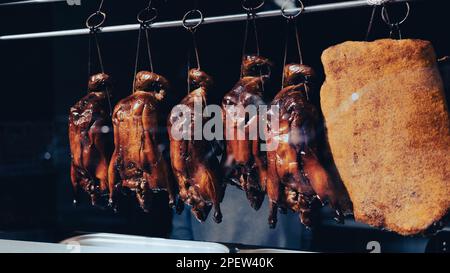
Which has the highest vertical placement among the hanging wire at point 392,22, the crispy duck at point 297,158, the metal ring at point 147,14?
the metal ring at point 147,14

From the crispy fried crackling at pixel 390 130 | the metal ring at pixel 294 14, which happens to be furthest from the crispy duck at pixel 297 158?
the metal ring at pixel 294 14

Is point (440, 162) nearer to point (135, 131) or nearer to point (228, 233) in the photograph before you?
point (228, 233)

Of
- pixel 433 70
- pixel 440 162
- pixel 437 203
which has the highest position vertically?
pixel 433 70

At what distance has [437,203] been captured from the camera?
2.73m

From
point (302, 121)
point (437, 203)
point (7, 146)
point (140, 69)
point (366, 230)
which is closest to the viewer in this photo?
point (437, 203)

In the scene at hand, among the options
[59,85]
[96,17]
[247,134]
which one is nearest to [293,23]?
[247,134]

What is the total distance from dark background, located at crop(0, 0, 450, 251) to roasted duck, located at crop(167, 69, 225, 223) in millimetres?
230

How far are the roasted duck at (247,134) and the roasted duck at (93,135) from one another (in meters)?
0.83

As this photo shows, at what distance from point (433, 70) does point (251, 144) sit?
0.95m

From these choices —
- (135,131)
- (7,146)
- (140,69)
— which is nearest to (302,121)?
(135,131)

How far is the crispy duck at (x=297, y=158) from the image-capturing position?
2895mm

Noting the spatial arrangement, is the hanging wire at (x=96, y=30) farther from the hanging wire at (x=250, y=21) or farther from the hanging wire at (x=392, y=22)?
the hanging wire at (x=392, y=22)

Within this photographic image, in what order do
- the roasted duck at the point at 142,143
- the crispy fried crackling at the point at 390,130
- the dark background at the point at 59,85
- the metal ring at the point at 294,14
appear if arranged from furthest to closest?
the dark background at the point at 59,85 < the roasted duck at the point at 142,143 < the metal ring at the point at 294,14 < the crispy fried crackling at the point at 390,130

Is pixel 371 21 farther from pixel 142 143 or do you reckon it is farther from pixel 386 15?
pixel 142 143
